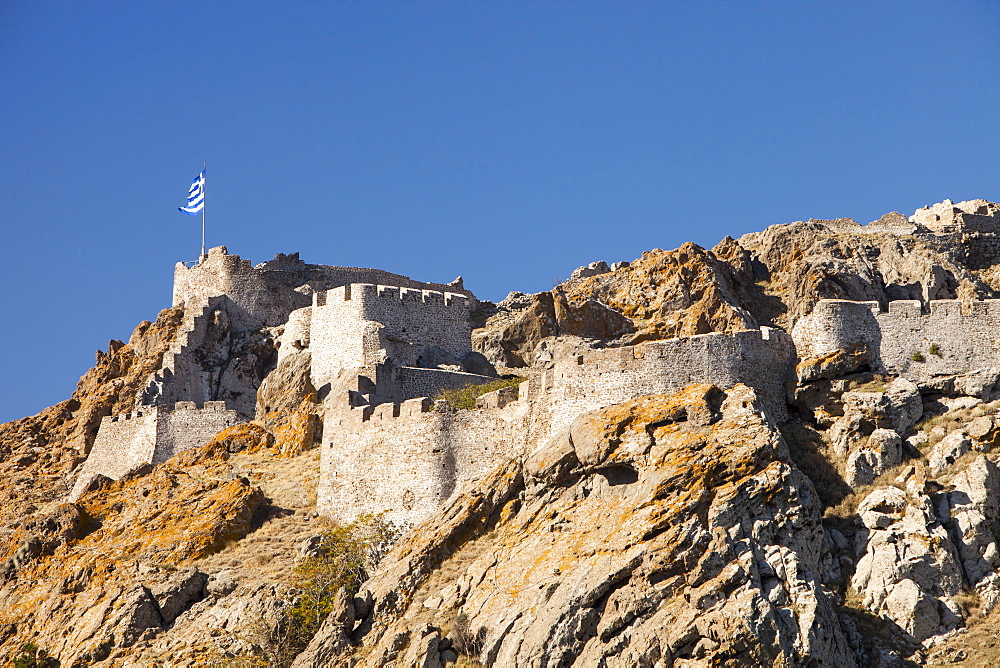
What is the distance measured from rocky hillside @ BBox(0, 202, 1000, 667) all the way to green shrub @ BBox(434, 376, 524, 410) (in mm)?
2079

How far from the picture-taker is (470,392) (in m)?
58.9

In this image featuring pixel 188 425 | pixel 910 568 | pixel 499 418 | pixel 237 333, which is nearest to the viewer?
pixel 910 568

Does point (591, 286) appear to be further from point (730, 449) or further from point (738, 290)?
point (730, 449)

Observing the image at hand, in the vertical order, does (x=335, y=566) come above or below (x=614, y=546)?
above

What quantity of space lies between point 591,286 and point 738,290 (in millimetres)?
6271

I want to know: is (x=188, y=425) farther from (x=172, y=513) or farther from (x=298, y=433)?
(x=172, y=513)

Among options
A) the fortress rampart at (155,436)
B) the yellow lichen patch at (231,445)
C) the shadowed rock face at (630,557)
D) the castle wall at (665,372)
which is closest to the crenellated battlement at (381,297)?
the fortress rampart at (155,436)

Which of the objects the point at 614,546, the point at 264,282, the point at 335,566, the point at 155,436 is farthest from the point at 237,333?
the point at 614,546

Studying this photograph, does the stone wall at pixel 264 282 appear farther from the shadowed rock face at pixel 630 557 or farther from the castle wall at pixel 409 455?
the shadowed rock face at pixel 630 557

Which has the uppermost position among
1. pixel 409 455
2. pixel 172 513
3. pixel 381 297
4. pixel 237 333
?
pixel 237 333

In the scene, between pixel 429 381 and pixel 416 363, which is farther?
pixel 416 363

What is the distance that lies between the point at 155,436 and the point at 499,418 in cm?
1789

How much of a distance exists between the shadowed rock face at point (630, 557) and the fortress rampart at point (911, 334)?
5.27 meters

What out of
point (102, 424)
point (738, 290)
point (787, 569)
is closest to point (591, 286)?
point (738, 290)
